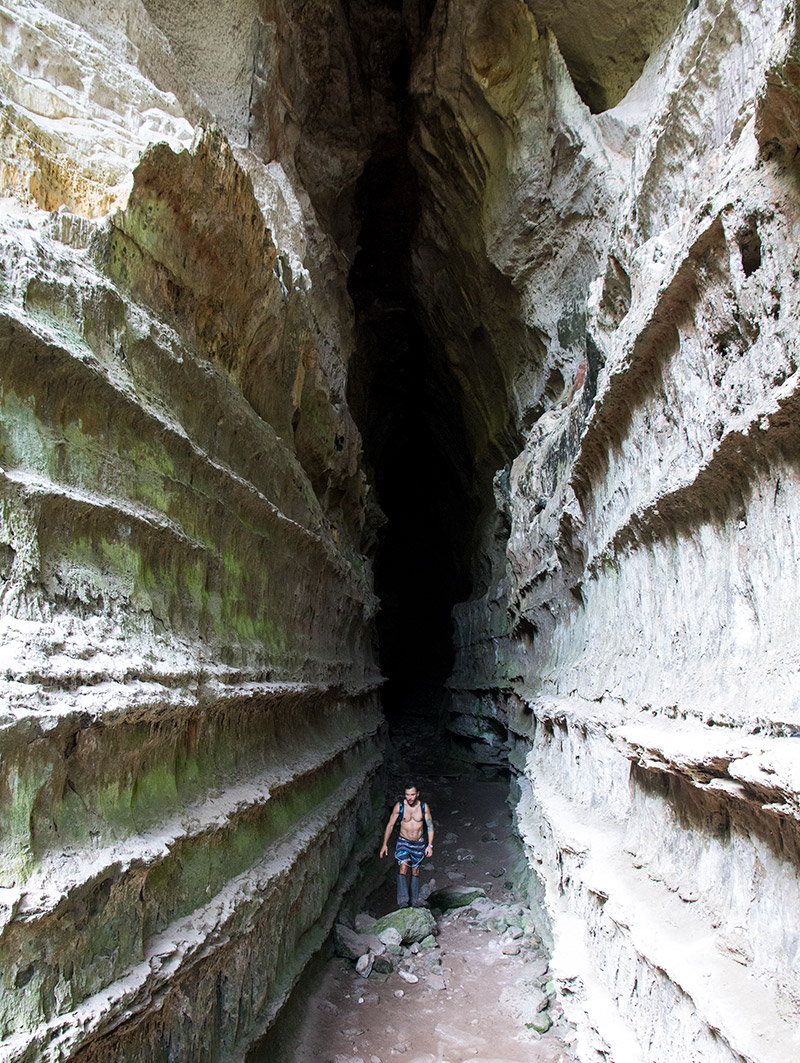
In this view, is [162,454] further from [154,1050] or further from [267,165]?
[267,165]

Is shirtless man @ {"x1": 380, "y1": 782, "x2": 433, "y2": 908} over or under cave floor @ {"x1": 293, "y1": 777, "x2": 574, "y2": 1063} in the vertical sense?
over

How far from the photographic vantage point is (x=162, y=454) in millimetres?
4176

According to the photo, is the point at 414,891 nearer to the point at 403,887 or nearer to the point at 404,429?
the point at 403,887

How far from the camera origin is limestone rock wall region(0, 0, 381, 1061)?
273cm

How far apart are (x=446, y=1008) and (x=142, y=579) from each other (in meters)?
4.18

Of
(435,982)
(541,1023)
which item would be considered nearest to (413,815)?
(435,982)

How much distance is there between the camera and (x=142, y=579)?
383 cm

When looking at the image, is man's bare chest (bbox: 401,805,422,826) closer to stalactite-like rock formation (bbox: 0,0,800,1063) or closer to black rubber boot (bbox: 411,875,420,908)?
black rubber boot (bbox: 411,875,420,908)

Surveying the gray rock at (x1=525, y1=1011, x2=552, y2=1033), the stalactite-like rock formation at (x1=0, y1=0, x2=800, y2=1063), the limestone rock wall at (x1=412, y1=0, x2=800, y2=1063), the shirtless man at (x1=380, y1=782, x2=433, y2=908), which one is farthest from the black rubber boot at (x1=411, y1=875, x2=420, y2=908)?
the gray rock at (x1=525, y1=1011, x2=552, y2=1033)

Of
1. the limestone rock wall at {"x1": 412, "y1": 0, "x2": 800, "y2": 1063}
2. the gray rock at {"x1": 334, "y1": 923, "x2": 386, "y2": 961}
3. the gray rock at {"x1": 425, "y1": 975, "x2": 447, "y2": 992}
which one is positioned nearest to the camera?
the limestone rock wall at {"x1": 412, "y1": 0, "x2": 800, "y2": 1063}

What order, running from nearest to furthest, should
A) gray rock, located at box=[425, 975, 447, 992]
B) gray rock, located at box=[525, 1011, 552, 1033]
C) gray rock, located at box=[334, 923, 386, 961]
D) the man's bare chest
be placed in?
gray rock, located at box=[525, 1011, 552, 1033]
gray rock, located at box=[425, 975, 447, 992]
gray rock, located at box=[334, 923, 386, 961]
the man's bare chest

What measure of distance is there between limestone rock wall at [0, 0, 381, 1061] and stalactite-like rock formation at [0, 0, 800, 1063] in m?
0.02

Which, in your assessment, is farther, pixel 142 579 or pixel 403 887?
pixel 403 887

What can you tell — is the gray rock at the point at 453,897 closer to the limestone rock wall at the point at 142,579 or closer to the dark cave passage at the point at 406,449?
the limestone rock wall at the point at 142,579
